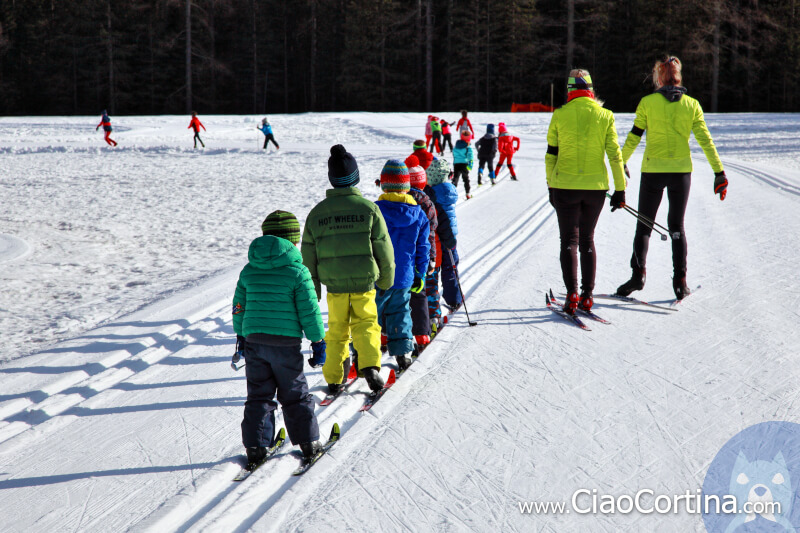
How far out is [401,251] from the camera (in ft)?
13.8

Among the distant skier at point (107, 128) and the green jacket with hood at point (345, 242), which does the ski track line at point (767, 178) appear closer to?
the green jacket with hood at point (345, 242)

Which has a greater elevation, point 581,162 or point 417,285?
point 581,162

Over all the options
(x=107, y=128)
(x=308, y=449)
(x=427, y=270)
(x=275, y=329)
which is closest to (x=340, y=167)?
(x=275, y=329)

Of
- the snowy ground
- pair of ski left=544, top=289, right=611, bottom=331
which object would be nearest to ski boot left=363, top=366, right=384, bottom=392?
the snowy ground

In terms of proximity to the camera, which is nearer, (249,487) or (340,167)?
(249,487)

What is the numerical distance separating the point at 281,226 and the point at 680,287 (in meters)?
3.87

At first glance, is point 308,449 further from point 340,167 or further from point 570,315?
point 570,315

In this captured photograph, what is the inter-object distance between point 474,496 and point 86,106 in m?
61.6

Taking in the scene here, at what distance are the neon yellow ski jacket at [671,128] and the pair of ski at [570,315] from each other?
128cm

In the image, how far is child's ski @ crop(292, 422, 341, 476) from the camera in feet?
10.3

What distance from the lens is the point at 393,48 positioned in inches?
2302

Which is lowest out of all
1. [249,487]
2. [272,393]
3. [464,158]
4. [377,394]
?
[249,487]

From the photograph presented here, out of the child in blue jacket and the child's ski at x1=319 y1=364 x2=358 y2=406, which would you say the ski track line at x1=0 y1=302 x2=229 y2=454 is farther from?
the child in blue jacket

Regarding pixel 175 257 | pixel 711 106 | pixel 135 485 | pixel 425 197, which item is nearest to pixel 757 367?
pixel 425 197
